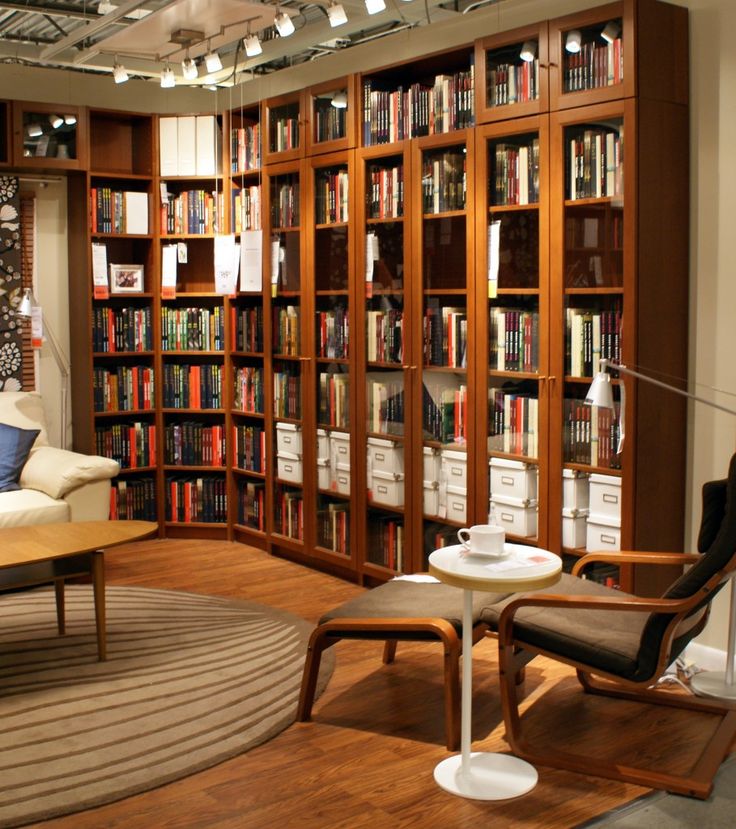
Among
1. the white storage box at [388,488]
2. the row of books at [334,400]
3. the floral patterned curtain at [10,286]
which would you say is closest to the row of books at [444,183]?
the row of books at [334,400]

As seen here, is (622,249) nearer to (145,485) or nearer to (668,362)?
(668,362)

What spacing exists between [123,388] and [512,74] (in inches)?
125

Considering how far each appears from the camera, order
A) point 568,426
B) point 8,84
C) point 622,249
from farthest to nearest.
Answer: point 8,84
point 568,426
point 622,249

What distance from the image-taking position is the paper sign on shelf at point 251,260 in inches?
240

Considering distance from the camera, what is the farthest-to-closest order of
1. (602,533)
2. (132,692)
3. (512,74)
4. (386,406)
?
(386,406) → (512,74) → (602,533) → (132,692)

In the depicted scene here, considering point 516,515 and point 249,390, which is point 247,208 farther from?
point 516,515

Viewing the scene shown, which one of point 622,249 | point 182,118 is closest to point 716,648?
point 622,249

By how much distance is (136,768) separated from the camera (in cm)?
342

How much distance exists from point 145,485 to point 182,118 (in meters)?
2.19

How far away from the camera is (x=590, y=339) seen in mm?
4246

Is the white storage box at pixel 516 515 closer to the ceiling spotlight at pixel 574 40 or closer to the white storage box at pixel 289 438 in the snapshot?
the white storage box at pixel 289 438

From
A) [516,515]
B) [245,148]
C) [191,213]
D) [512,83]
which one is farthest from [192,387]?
[512,83]

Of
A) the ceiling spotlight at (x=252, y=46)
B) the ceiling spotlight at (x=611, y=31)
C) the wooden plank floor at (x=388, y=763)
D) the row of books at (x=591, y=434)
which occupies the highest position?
the ceiling spotlight at (x=252, y=46)

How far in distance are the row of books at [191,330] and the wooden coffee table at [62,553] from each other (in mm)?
2051
